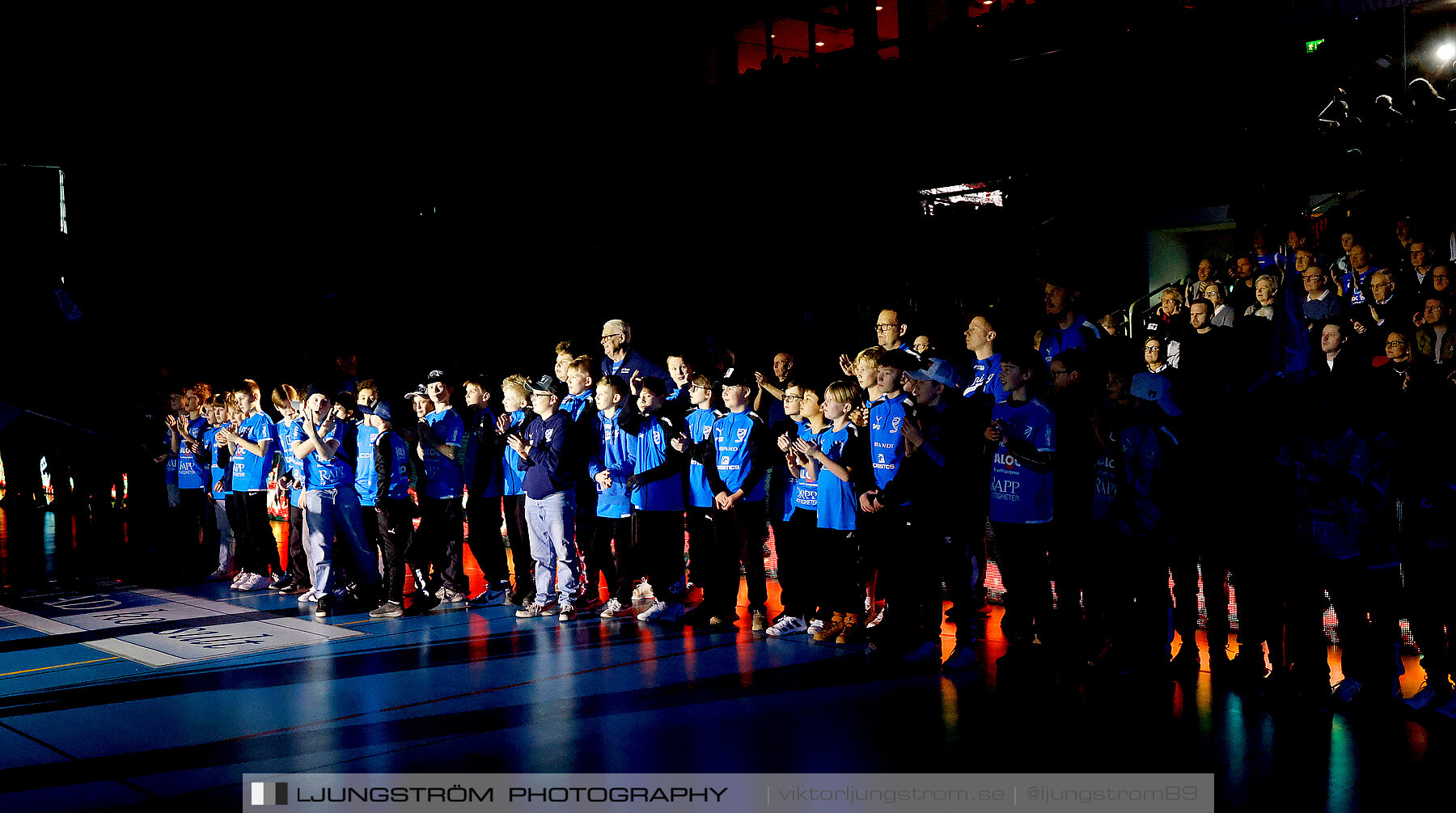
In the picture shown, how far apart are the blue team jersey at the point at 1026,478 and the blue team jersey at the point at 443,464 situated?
4595mm

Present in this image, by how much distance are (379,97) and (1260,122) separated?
14.0m

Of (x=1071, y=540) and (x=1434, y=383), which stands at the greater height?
(x=1434, y=383)

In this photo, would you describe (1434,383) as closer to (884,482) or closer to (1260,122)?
(884,482)

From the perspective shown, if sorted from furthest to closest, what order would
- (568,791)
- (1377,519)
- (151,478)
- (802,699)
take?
1. (151,478)
2. (802,699)
3. (1377,519)
4. (568,791)

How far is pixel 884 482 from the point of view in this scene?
6930 mm

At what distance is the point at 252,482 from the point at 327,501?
1.88 metres

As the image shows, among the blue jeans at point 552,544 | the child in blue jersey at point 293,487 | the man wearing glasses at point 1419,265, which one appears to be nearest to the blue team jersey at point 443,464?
the blue jeans at point 552,544

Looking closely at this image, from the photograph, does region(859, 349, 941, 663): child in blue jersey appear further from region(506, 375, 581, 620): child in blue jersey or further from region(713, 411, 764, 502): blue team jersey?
region(506, 375, 581, 620): child in blue jersey

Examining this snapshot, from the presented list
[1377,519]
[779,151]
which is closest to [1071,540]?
[1377,519]

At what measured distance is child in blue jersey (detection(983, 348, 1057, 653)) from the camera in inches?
242

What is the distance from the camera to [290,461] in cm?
920

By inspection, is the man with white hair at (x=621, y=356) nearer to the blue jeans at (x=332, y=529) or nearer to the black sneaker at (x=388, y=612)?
the blue jeans at (x=332, y=529)

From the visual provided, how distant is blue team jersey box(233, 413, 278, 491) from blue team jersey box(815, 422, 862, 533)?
5906 mm

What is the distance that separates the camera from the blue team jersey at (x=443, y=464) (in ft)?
28.8
